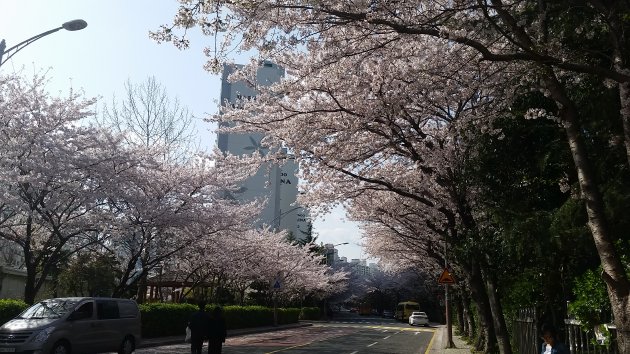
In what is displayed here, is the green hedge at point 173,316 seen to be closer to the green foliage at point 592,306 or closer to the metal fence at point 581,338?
the metal fence at point 581,338

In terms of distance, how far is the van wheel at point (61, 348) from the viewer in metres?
12.7

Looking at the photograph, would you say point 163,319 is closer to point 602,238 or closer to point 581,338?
point 581,338

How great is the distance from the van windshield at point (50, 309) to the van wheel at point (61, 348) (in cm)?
71

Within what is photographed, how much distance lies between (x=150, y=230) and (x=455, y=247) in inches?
489

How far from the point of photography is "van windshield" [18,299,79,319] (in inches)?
527

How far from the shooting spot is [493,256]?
1351cm

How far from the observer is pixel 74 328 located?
13406mm

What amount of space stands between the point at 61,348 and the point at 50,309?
47.0 inches

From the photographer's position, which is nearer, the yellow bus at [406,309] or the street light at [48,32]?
the street light at [48,32]

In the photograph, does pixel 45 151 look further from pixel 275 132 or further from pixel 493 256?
pixel 493 256

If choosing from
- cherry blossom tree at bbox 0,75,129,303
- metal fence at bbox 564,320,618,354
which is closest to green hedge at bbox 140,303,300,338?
cherry blossom tree at bbox 0,75,129,303

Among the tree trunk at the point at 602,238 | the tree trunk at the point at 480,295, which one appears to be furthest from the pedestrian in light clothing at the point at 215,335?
the tree trunk at the point at 602,238

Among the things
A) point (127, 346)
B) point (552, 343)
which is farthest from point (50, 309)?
point (552, 343)

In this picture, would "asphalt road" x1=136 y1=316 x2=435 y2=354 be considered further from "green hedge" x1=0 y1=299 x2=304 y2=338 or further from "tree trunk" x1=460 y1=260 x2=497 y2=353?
"tree trunk" x1=460 y1=260 x2=497 y2=353
